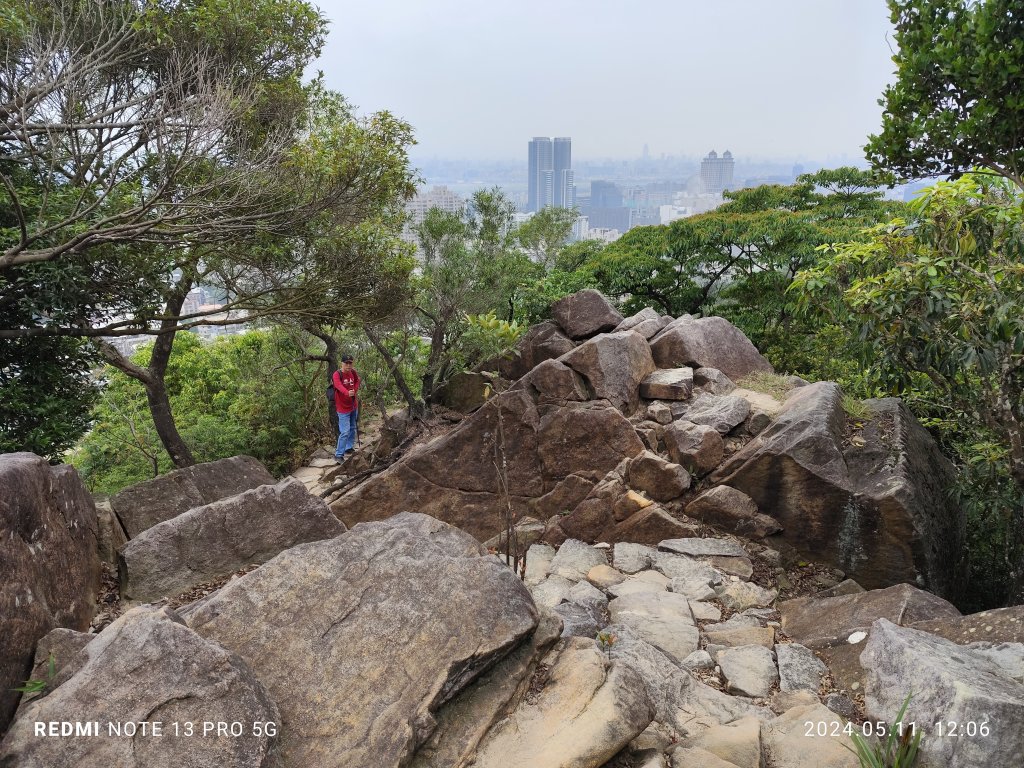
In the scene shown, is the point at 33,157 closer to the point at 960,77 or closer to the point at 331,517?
the point at 331,517

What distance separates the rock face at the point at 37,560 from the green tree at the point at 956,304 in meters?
7.01

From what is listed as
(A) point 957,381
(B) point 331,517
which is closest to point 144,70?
(B) point 331,517

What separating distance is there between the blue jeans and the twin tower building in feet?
407

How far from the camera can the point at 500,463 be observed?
9484 mm

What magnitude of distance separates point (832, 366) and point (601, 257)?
6216mm

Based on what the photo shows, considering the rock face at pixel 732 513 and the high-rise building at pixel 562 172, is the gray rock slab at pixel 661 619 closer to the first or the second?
the rock face at pixel 732 513

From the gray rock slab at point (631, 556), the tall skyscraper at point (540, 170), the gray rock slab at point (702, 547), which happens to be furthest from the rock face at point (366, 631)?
the tall skyscraper at point (540, 170)

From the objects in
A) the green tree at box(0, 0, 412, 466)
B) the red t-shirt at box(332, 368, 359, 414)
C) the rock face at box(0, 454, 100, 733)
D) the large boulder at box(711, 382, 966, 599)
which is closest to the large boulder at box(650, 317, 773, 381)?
the large boulder at box(711, 382, 966, 599)

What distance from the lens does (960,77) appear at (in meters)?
8.16

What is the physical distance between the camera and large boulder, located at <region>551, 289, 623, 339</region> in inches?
474

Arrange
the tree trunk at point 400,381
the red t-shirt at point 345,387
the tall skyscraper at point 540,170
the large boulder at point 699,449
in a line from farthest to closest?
the tall skyscraper at point 540,170 → the tree trunk at point 400,381 → the red t-shirt at point 345,387 → the large boulder at point 699,449

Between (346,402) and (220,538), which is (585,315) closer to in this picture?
(346,402)

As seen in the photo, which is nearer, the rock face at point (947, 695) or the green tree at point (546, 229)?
the rock face at point (947, 695)

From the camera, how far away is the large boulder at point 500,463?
30.8ft
